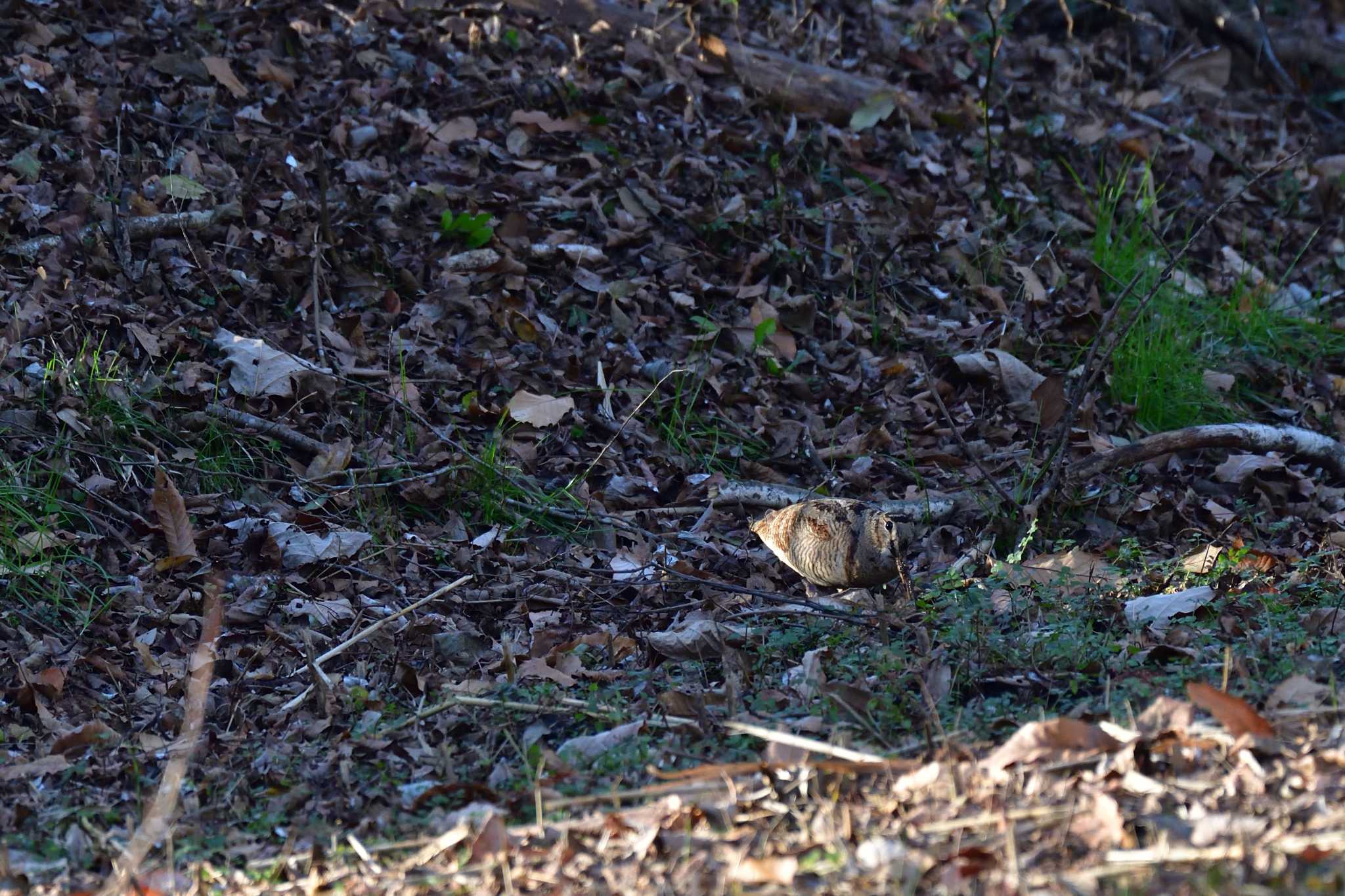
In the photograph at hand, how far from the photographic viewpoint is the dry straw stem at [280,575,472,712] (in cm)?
404

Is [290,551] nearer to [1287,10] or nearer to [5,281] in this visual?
[5,281]

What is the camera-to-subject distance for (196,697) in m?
4.05

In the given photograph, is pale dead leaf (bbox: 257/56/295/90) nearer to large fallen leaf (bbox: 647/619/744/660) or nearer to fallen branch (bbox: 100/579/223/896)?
fallen branch (bbox: 100/579/223/896)

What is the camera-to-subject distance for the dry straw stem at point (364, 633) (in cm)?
404

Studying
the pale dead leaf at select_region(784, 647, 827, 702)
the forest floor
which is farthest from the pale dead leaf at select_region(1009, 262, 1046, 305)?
the pale dead leaf at select_region(784, 647, 827, 702)

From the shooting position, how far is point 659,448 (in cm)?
581

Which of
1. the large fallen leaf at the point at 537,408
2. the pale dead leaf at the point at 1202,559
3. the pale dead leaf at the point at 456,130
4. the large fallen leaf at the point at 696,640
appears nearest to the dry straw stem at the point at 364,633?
the large fallen leaf at the point at 696,640

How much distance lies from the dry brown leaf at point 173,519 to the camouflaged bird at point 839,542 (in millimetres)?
2115

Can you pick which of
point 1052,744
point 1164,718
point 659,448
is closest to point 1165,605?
point 1164,718

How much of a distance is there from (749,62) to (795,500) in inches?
139

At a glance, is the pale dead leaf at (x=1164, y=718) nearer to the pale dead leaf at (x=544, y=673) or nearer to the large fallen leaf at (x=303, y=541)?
the pale dead leaf at (x=544, y=673)

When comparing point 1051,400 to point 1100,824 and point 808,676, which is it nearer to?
point 808,676

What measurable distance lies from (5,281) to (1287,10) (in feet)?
27.2

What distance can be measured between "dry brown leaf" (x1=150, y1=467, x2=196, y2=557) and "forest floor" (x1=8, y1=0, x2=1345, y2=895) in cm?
1
